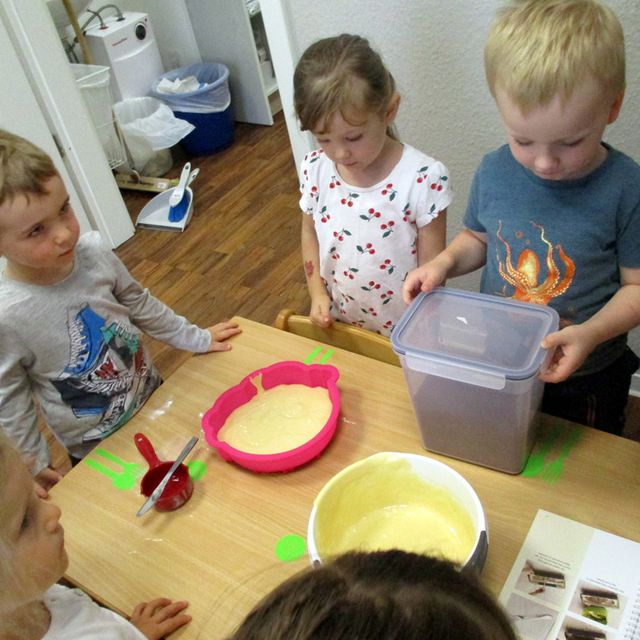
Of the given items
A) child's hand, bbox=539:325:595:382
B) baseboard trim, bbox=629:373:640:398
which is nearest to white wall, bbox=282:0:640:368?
baseboard trim, bbox=629:373:640:398

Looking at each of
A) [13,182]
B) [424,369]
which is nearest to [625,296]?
[424,369]

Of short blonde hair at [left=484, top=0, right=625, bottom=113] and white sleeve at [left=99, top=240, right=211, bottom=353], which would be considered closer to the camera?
short blonde hair at [left=484, top=0, right=625, bottom=113]

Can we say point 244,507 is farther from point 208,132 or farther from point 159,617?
point 208,132

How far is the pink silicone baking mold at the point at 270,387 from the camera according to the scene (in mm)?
862

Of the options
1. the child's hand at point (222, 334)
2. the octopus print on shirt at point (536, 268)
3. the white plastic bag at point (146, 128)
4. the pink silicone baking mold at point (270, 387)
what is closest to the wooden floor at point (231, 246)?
the white plastic bag at point (146, 128)

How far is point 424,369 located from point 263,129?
10.2ft

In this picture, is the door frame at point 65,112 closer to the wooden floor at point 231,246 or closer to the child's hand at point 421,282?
the wooden floor at point 231,246

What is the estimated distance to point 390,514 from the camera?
0.80 m

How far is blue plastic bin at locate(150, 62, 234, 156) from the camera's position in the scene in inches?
129

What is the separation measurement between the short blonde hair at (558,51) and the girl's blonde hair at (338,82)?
1.00 ft

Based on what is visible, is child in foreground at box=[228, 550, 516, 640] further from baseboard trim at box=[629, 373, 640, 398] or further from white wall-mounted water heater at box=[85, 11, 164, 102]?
white wall-mounted water heater at box=[85, 11, 164, 102]

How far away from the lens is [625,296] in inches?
32.4

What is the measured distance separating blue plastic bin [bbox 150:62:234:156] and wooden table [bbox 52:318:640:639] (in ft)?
8.69

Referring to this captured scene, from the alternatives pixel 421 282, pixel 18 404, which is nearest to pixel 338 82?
pixel 421 282
